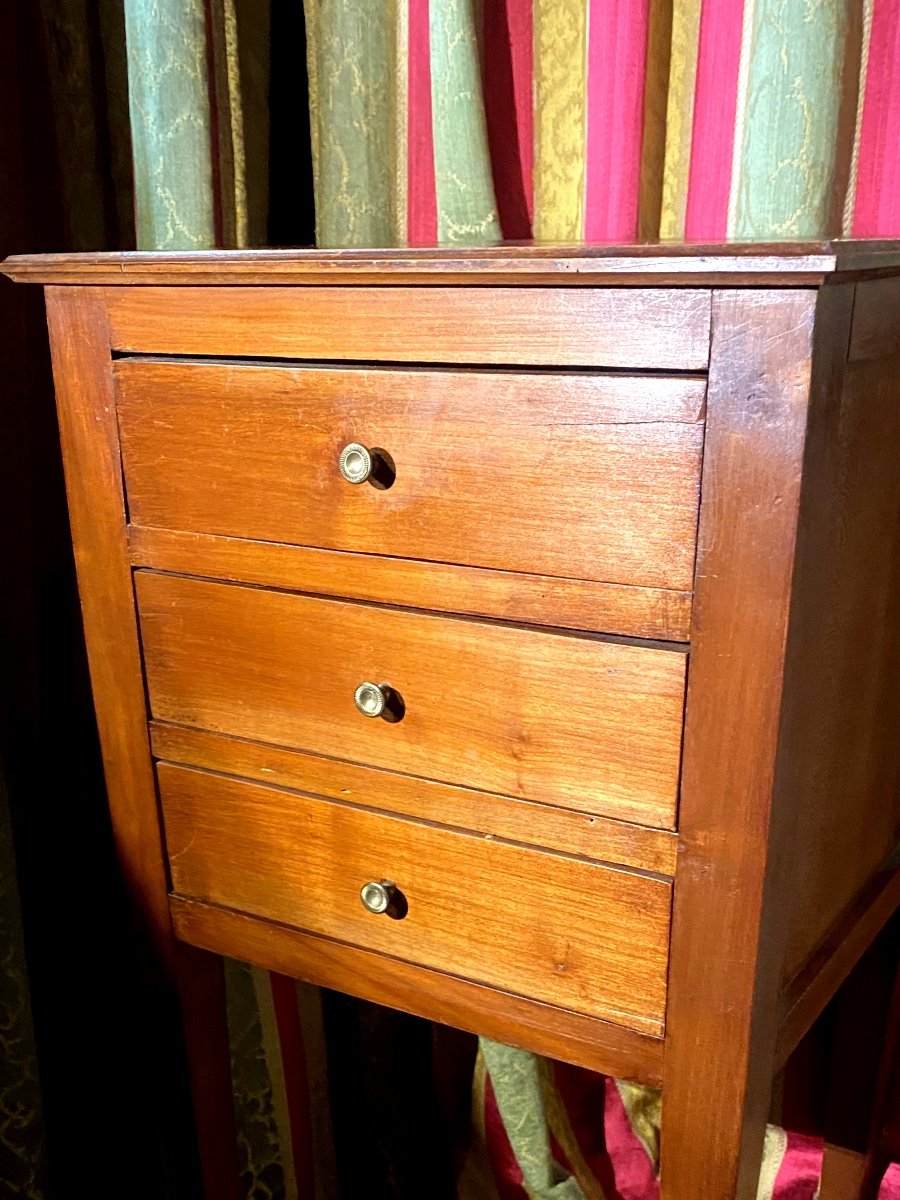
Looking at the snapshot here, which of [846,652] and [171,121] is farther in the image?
[171,121]

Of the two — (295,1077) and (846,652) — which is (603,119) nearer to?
(846,652)

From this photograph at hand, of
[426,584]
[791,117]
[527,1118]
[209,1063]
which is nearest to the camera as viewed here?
[426,584]

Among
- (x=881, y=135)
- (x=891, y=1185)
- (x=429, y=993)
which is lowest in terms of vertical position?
(x=891, y=1185)

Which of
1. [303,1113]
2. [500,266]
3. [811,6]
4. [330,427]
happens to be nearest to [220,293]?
[330,427]

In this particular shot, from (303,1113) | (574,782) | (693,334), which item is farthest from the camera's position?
(303,1113)

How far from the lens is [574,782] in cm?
71

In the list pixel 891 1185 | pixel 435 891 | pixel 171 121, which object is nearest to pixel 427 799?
pixel 435 891

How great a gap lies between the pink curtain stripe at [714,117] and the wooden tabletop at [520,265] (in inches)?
15.9

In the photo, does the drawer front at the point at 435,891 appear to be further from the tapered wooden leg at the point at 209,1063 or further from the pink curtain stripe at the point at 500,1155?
the pink curtain stripe at the point at 500,1155

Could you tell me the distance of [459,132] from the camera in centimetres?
107

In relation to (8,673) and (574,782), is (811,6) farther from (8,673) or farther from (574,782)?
(8,673)

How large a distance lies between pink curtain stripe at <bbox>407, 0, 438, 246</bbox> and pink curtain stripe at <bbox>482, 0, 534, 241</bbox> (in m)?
0.06

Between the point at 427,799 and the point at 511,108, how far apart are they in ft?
2.38

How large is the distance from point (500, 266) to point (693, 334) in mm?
110
